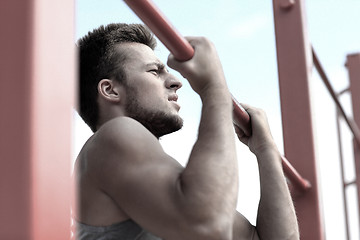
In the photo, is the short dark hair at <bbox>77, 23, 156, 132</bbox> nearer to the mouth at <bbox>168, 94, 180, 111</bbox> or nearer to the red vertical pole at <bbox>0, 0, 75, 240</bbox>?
the mouth at <bbox>168, 94, 180, 111</bbox>

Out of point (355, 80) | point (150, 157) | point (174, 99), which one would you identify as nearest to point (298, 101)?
point (174, 99)

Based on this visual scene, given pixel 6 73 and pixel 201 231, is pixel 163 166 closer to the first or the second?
pixel 201 231

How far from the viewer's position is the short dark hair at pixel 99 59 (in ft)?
3.76

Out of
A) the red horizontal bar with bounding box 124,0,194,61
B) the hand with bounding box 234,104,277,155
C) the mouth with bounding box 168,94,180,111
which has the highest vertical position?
the red horizontal bar with bounding box 124,0,194,61

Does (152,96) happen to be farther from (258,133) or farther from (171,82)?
(258,133)

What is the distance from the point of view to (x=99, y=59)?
117 cm

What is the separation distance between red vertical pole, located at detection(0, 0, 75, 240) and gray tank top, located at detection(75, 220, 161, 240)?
0.44 metres

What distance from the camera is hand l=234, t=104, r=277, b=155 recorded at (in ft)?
4.30

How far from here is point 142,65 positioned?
1.13 m

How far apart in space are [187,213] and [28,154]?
1.18ft

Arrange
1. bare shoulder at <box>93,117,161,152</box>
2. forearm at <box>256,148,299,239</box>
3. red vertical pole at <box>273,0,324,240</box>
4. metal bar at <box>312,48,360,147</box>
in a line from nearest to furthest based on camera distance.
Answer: bare shoulder at <box>93,117,161,152</box> → forearm at <box>256,148,299,239</box> → red vertical pole at <box>273,0,324,240</box> → metal bar at <box>312,48,360,147</box>

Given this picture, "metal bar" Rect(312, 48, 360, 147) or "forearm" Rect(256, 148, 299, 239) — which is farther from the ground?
"metal bar" Rect(312, 48, 360, 147)

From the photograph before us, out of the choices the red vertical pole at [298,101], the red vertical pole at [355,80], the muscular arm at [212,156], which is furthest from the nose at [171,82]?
the red vertical pole at [355,80]

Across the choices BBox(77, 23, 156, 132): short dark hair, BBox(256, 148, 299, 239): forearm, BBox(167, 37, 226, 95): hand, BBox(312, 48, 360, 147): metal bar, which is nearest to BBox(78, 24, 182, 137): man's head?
BBox(77, 23, 156, 132): short dark hair
